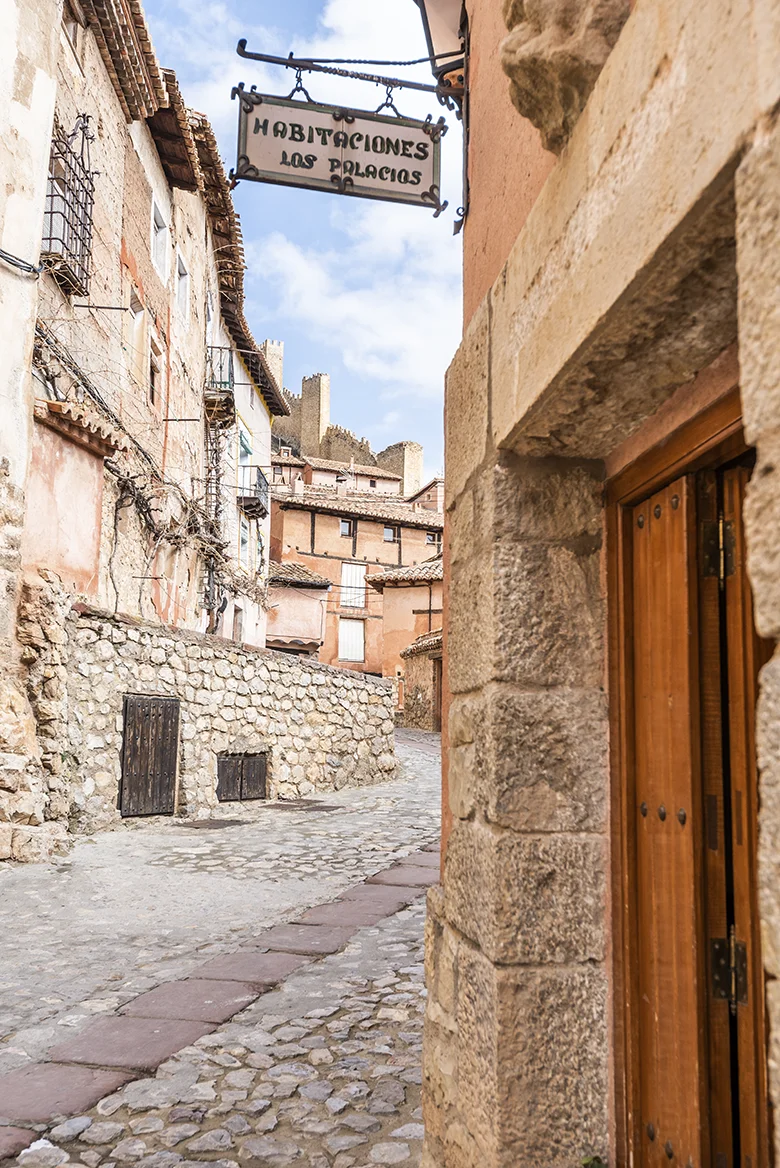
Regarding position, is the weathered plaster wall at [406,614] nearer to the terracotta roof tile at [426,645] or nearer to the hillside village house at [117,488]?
the terracotta roof tile at [426,645]

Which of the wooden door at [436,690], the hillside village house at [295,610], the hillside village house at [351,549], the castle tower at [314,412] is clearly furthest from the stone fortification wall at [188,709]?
the castle tower at [314,412]

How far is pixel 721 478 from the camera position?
5.90ft

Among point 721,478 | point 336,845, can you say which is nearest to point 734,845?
point 721,478

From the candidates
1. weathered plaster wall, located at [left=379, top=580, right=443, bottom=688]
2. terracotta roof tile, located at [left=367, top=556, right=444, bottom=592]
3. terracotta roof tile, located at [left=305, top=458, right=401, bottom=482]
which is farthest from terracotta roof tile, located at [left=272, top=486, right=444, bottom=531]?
terracotta roof tile, located at [left=305, top=458, right=401, bottom=482]

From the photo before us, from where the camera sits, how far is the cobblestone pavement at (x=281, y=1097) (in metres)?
2.49

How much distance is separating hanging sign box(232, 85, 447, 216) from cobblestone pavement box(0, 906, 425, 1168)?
3.15m

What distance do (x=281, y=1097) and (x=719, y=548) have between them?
218 centimetres

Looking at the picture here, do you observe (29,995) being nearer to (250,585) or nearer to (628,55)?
(628,55)

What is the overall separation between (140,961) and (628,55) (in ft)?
13.8

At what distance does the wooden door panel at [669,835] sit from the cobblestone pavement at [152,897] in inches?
87.7

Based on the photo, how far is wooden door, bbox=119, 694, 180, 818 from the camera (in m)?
8.70

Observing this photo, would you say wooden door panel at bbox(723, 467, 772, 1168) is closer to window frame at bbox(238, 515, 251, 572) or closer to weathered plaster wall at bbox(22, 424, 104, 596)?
weathered plaster wall at bbox(22, 424, 104, 596)

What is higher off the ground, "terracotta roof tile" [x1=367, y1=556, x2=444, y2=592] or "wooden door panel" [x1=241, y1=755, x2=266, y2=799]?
"terracotta roof tile" [x1=367, y1=556, x2=444, y2=592]

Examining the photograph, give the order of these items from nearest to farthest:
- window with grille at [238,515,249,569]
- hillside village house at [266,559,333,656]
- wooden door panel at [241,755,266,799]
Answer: wooden door panel at [241,755,266,799] → window with grille at [238,515,249,569] → hillside village house at [266,559,333,656]
